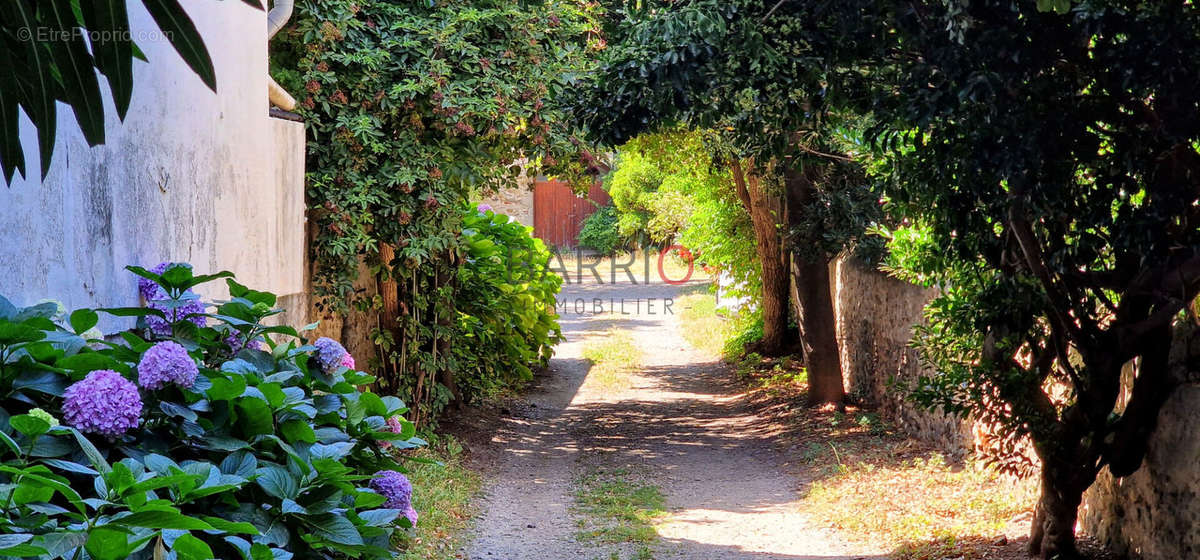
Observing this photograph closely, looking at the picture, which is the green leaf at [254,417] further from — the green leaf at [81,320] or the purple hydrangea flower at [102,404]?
the green leaf at [81,320]

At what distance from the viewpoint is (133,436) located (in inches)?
113

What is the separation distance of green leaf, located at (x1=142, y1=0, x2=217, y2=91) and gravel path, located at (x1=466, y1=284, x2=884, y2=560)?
5372 millimetres

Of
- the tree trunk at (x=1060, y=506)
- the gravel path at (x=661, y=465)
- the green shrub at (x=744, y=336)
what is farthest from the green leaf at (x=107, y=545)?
the green shrub at (x=744, y=336)

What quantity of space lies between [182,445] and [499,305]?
930cm

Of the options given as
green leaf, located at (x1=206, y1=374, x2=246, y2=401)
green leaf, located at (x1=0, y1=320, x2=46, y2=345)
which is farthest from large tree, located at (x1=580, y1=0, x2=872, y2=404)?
green leaf, located at (x1=0, y1=320, x2=46, y2=345)

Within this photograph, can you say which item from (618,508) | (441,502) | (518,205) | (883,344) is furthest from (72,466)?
(518,205)

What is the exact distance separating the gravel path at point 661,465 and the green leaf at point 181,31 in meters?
5.37

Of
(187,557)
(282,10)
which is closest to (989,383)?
(282,10)

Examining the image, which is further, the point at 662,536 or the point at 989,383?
the point at 662,536

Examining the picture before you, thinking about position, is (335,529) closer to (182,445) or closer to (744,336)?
(182,445)

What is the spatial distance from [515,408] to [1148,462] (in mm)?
8291

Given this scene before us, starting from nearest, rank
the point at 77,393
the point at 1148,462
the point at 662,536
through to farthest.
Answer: the point at 77,393
the point at 1148,462
the point at 662,536

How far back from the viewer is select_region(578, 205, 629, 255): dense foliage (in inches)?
1282

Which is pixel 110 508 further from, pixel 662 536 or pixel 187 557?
pixel 662 536
